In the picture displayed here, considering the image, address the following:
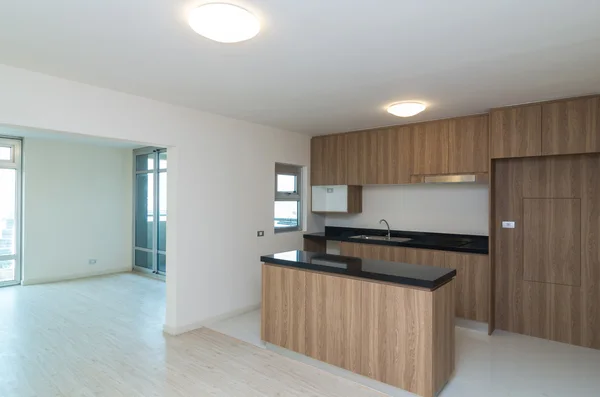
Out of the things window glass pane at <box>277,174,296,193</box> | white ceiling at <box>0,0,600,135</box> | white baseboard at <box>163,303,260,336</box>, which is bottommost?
white baseboard at <box>163,303,260,336</box>

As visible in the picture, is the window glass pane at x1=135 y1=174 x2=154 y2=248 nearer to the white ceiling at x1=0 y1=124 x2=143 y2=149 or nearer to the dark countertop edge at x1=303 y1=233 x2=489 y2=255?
the white ceiling at x1=0 y1=124 x2=143 y2=149

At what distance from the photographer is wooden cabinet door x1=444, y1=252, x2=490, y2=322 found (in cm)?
402

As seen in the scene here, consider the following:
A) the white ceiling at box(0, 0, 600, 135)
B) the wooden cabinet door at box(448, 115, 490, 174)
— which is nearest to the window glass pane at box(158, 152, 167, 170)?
the white ceiling at box(0, 0, 600, 135)

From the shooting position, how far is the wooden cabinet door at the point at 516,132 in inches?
143

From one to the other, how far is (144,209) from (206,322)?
12.6 feet

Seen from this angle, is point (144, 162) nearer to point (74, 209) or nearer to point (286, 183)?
point (74, 209)

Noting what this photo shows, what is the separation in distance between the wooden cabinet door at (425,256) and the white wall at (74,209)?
225 inches

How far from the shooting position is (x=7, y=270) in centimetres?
611

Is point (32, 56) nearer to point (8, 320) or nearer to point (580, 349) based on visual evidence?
point (8, 320)

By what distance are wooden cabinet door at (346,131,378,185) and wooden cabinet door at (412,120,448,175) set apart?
59 cm

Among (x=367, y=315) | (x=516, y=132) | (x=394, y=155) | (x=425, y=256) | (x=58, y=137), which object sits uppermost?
(x=58, y=137)

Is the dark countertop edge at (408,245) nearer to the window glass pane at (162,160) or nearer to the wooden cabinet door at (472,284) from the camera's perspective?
the wooden cabinet door at (472,284)

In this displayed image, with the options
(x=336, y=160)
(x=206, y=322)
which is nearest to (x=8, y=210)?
(x=206, y=322)

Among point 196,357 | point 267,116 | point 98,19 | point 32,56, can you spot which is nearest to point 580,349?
point 196,357
